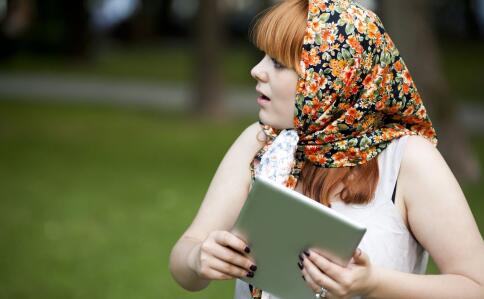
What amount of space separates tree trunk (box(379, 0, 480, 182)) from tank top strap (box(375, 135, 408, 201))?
6.80m

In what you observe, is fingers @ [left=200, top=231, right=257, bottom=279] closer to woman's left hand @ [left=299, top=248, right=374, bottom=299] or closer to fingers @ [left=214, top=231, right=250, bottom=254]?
fingers @ [left=214, top=231, right=250, bottom=254]

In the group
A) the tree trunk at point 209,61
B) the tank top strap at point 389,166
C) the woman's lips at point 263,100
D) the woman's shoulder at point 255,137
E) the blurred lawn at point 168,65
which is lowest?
the blurred lawn at point 168,65

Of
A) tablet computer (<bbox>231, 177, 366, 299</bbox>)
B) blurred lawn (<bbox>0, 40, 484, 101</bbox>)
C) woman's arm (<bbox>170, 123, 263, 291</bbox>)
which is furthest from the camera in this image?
blurred lawn (<bbox>0, 40, 484, 101</bbox>)

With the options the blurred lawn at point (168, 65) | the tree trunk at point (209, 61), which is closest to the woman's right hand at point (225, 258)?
the tree trunk at point (209, 61)

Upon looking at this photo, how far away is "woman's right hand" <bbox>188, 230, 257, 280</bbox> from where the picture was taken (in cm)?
216

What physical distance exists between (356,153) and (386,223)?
20 cm

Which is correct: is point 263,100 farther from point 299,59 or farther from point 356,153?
point 356,153

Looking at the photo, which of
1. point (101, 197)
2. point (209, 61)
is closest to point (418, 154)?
point (101, 197)

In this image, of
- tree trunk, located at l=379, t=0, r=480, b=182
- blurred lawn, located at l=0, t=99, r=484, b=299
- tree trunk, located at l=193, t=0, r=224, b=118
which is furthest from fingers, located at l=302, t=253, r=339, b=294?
tree trunk, located at l=193, t=0, r=224, b=118

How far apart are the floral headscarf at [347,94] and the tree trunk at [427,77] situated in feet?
22.2

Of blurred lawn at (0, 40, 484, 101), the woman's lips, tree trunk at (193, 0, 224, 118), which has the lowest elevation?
blurred lawn at (0, 40, 484, 101)

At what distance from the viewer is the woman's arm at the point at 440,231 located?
2268mm

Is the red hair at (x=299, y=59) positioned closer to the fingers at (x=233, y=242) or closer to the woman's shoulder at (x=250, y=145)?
the woman's shoulder at (x=250, y=145)

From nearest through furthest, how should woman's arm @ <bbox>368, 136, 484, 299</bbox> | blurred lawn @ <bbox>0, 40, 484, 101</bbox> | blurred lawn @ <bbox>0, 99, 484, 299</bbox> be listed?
woman's arm @ <bbox>368, 136, 484, 299</bbox> → blurred lawn @ <bbox>0, 99, 484, 299</bbox> → blurred lawn @ <bbox>0, 40, 484, 101</bbox>
